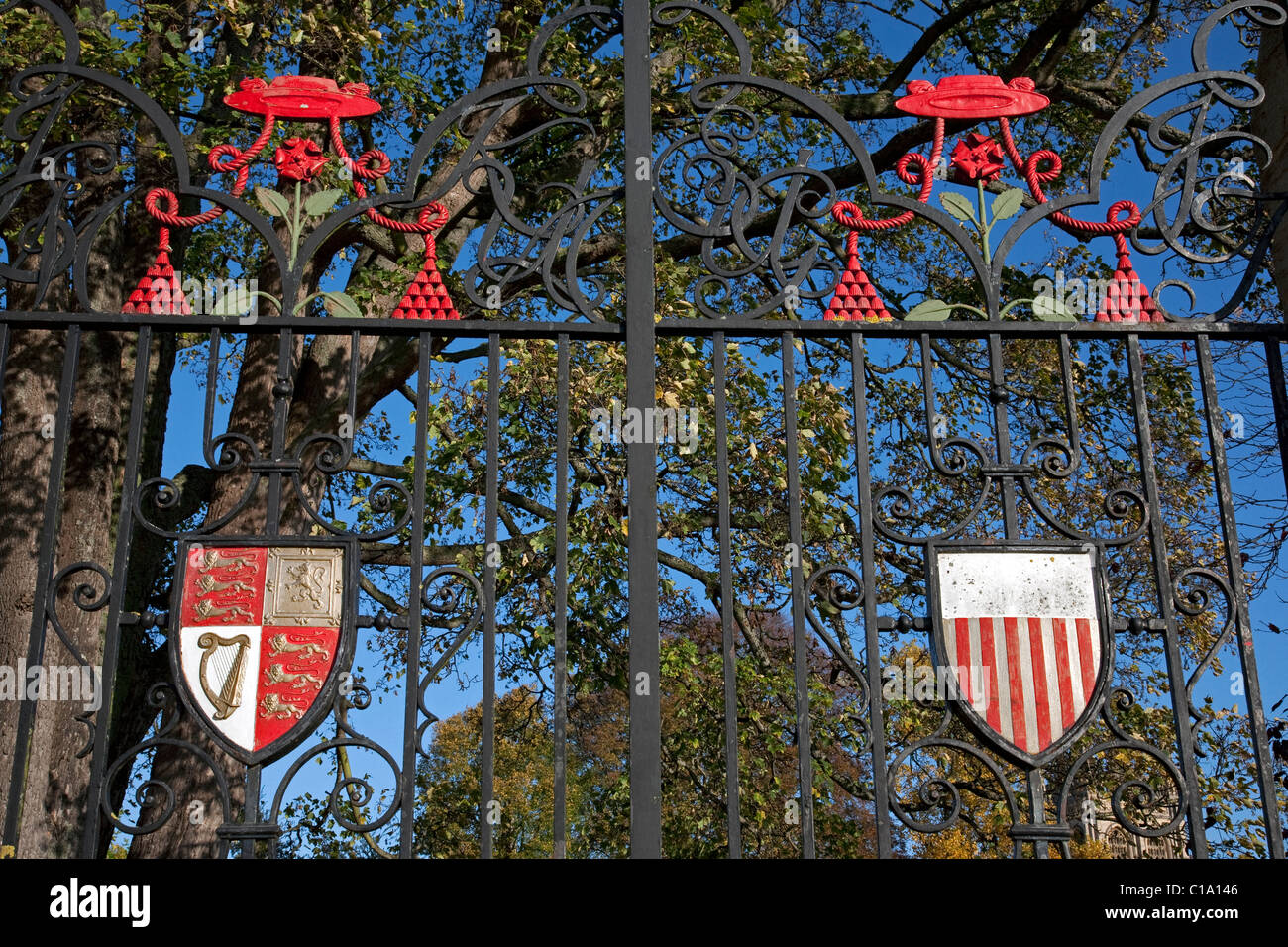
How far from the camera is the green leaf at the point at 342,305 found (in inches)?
164

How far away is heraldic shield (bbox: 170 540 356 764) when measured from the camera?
3713mm

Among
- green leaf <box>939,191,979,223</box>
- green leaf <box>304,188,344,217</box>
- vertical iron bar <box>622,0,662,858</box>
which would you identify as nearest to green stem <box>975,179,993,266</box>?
green leaf <box>939,191,979,223</box>

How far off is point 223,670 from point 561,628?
1024 millimetres

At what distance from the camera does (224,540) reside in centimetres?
385

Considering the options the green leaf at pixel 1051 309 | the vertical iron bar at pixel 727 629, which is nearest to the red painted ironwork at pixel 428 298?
the vertical iron bar at pixel 727 629

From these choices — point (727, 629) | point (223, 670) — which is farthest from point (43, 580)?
point (727, 629)

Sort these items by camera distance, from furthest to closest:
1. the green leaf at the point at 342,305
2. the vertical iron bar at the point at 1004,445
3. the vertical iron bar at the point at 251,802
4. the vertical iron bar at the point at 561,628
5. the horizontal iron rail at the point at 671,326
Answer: the green leaf at the point at 342,305, the horizontal iron rail at the point at 671,326, the vertical iron bar at the point at 1004,445, the vertical iron bar at the point at 251,802, the vertical iron bar at the point at 561,628

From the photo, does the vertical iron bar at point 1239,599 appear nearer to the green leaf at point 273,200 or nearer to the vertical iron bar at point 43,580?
the green leaf at point 273,200

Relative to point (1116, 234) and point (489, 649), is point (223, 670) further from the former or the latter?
point (1116, 234)

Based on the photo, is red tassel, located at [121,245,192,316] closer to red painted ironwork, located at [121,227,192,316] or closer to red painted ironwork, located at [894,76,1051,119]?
red painted ironwork, located at [121,227,192,316]

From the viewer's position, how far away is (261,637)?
12.4 feet

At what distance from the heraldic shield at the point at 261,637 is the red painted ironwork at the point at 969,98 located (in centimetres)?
241
